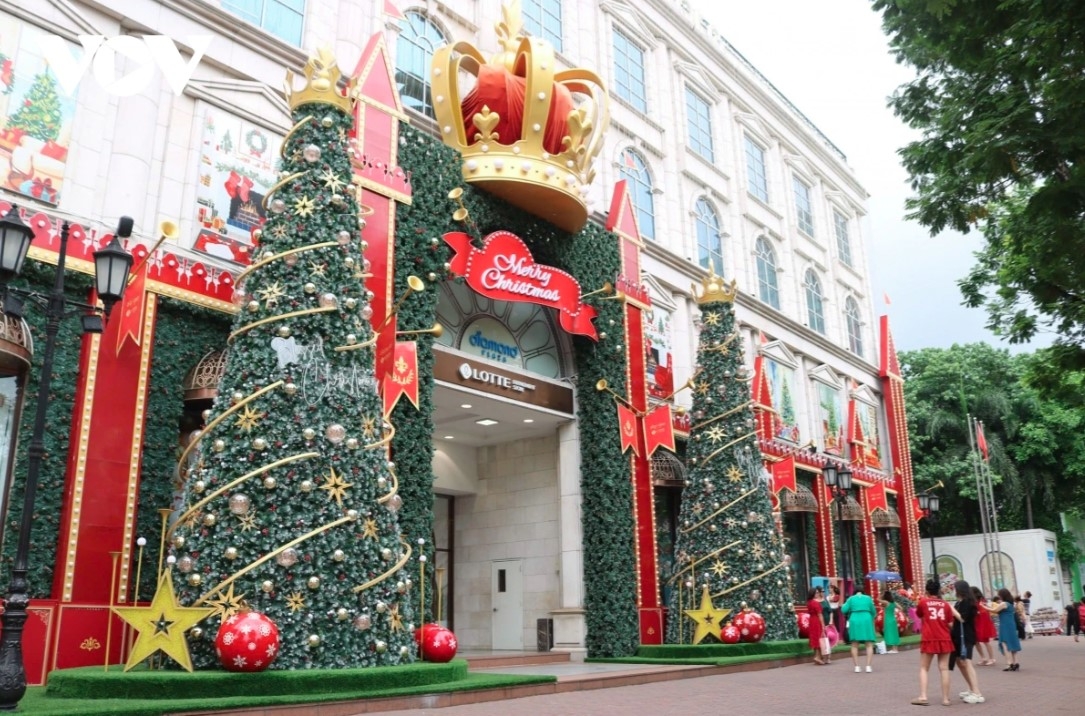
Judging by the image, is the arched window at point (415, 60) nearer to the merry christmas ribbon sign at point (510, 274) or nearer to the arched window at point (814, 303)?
the merry christmas ribbon sign at point (510, 274)

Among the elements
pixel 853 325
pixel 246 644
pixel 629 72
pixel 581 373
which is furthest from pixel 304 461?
pixel 853 325

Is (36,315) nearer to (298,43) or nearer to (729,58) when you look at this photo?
(298,43)

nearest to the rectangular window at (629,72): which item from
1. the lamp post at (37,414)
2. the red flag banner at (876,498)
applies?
the red flag banner at (876,498)

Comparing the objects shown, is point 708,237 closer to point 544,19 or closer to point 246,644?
point 544,19

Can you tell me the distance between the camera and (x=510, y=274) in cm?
1739

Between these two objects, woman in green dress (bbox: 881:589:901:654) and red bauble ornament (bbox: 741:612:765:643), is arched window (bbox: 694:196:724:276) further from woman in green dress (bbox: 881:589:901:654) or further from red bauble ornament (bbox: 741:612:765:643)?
red bauble ornament (bbox: 741:612:765:643)

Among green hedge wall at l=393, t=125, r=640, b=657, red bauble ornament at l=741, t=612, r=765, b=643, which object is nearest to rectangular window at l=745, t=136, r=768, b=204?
green hedge wall at l=393, t=125, r=640, b=657

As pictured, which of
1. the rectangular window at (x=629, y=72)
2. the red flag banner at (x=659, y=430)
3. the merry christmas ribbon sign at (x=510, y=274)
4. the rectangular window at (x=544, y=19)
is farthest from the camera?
the rectangular window at (x=629, y=72)

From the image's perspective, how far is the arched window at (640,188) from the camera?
24.8m

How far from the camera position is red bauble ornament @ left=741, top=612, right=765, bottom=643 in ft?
58.8

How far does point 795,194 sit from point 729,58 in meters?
6.45

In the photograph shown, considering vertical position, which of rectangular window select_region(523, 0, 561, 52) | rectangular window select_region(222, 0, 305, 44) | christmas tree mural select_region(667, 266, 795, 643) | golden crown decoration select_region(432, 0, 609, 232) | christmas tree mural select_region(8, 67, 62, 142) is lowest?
christmas tree mural select_region(667, 266, 795, 643)

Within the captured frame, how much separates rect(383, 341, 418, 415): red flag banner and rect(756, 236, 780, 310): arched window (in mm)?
18755

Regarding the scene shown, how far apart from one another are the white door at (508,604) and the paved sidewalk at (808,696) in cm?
416
